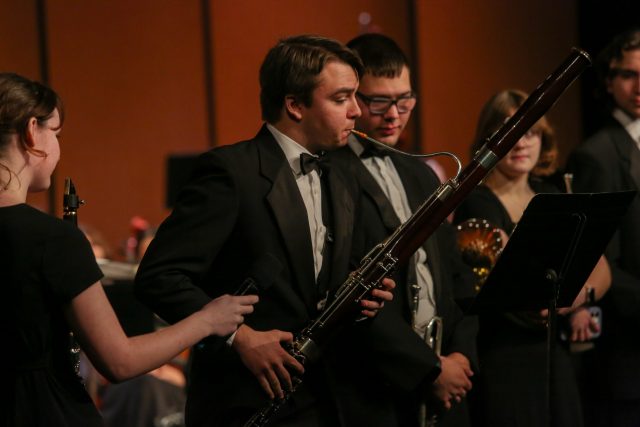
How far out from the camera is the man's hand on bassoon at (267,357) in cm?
224

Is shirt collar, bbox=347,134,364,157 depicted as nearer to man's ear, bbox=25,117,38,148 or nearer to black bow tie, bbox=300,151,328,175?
black bow tie, bbox=300,151,328,175

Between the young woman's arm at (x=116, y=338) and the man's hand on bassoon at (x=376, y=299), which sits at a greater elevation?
the young woman's arm at (x=116, y=338)

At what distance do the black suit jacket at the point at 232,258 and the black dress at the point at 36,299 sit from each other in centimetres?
34

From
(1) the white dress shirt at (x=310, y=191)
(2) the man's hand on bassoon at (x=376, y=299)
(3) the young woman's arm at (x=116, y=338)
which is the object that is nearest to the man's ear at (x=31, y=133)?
(3) the young woman's arm at (x=116, y=338)

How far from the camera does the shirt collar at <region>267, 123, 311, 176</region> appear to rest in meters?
2.46

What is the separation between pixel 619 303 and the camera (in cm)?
334

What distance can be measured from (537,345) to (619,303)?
0.44 metres

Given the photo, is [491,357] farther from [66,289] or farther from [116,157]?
[116,157]

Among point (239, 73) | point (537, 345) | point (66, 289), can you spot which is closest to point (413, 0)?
point (239, 73)

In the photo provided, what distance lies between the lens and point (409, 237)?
7.86ft

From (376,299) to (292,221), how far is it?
28 cm

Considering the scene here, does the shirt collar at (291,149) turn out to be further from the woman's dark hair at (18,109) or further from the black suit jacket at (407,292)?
the woman's dark hair at (18,109)

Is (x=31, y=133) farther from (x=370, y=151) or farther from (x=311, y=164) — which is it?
(x=370, y=151)

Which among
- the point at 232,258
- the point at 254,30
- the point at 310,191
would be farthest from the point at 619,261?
Result: the point at 254,30
